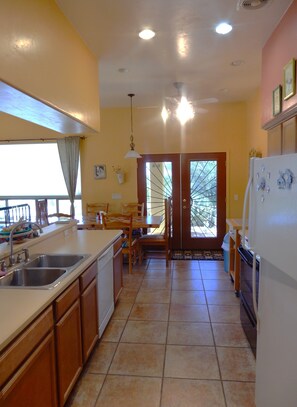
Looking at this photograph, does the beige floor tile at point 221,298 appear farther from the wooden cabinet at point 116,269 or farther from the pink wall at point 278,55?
the pink wall at point 278,55

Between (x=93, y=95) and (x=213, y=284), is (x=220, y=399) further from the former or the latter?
(x=93, y=95)

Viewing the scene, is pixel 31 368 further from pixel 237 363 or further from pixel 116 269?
pixel 116 269

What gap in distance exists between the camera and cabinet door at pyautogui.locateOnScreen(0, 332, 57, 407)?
137 cm

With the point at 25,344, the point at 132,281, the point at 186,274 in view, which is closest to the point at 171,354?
the point at 25,344

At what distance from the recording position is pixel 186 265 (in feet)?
17.7

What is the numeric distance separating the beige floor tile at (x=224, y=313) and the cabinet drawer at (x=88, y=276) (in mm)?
1546

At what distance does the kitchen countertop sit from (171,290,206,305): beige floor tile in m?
1.15

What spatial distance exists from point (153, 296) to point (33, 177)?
4.24 metres

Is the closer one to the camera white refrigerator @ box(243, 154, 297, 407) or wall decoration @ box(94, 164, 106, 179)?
white refrigerator @ box(243, 154, 297, 407)

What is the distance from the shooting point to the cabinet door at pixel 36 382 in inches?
54.1

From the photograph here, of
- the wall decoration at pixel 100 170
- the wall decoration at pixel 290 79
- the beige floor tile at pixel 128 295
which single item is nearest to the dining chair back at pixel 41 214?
the beige floor tile at pixel 128 295

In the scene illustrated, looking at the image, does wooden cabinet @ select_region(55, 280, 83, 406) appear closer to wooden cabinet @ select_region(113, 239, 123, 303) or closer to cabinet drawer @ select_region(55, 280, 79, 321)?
cabinet drawer @ select_region(55, 280, 79, 321)

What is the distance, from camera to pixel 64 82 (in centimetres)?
268

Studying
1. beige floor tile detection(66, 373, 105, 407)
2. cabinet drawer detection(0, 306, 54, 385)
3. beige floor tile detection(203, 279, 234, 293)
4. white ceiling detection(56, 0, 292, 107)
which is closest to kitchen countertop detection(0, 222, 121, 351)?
cabinet drawer detection(0, 306, 54, 385)
